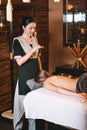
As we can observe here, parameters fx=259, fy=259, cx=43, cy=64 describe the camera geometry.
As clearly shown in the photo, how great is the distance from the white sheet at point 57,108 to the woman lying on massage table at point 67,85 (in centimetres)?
7

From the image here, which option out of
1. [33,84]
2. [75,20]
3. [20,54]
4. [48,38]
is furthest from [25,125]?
[75,20]

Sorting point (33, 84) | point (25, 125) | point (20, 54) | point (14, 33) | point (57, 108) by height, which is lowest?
point (25, 125)

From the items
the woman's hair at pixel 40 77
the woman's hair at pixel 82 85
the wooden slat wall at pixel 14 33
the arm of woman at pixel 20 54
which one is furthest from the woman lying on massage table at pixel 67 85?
the wooden slat wall at pixel 14 33

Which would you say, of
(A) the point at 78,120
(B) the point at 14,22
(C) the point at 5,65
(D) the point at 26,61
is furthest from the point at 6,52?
(A) the point at 78,120

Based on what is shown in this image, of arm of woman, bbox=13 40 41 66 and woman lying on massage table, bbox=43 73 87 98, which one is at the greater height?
arm of woman, bbox=13 40 41 66

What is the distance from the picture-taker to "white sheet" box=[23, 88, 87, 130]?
2.11 metres

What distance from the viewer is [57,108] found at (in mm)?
2244

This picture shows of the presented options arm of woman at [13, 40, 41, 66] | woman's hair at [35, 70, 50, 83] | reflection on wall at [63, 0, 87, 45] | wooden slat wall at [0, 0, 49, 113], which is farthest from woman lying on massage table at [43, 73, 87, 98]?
reflection on wall at [63, 0, 87, 45]

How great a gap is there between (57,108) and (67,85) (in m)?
0.33

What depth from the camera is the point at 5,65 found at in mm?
3746

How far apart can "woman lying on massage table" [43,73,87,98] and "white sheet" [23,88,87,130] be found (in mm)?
71

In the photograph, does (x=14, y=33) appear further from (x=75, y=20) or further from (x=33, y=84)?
(x=33, y=84)

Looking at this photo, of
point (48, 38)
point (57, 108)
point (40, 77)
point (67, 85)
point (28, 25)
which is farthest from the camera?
point (48, 38)

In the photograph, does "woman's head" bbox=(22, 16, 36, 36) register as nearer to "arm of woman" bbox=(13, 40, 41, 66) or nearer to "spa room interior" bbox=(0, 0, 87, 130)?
"arm of woman" bbox=(13, 40, 41, 66)
